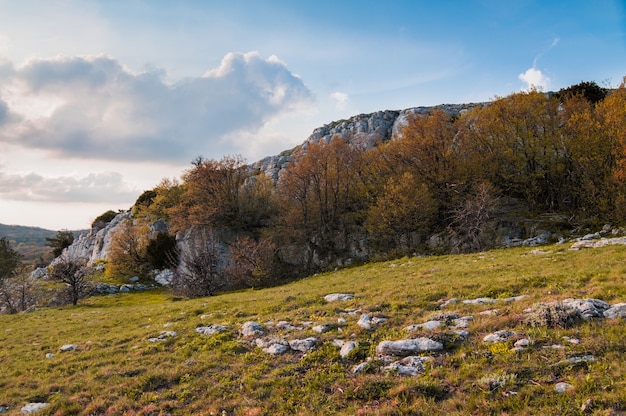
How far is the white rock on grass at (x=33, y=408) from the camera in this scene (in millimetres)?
10359

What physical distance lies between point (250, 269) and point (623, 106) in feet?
139

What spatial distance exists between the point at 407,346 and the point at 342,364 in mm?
1951

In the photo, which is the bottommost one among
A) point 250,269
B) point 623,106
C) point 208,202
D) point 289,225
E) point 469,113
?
point 250,269

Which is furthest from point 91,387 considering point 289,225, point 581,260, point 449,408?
point 289,225

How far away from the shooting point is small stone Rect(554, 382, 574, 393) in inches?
289

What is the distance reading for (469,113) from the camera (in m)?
50.7

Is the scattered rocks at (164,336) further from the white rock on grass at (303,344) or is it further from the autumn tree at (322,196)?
the autumn tree at (322,196)

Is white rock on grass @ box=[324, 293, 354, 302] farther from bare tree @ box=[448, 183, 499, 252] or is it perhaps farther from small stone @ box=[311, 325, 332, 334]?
bare tree @ box=[448, 183, 499, 252]

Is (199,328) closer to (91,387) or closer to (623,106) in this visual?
(91,387)

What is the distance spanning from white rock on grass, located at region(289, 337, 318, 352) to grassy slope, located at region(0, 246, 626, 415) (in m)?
0.34

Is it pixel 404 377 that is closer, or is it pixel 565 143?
pixel 404 377

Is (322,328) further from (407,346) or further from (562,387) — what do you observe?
(562,387)

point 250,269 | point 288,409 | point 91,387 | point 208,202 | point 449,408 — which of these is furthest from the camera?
point 208,202

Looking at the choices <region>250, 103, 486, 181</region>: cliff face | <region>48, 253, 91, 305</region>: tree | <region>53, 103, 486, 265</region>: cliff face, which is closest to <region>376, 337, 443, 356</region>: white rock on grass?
<region>48, 253, 91, 305</region>: tree
